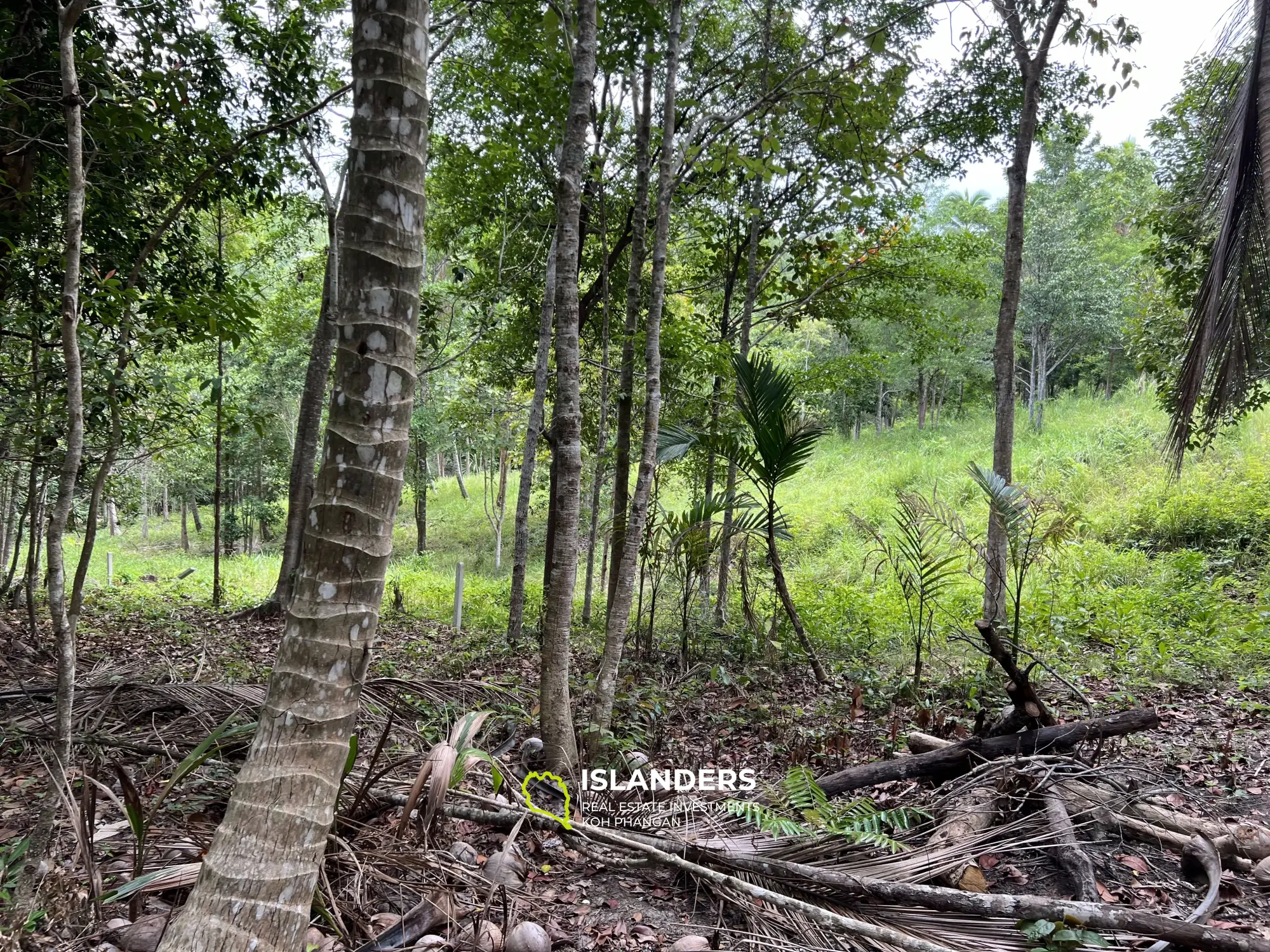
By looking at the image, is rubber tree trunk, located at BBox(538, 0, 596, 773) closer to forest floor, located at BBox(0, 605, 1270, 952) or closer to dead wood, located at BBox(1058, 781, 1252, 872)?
forest floor, located at BBox(0, 605, 1270, 952)

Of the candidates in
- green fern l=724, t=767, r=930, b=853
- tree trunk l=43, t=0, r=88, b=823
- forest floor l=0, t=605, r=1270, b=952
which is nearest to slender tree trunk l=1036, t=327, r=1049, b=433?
forest floor l=0, t=605, r=1270, b=952

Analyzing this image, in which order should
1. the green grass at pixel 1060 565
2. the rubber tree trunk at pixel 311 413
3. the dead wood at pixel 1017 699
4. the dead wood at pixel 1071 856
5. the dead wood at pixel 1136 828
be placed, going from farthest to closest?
the rubber tree trunk at pixel 311 413 → the green grass at pixel 1060 565 → the dead wood at pixel 1017 699 → the dead wood at pixel 1136 828 → the dead wood at pixel 1071 856

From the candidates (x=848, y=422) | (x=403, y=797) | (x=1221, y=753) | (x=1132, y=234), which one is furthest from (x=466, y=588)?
(x=1132, y=234)

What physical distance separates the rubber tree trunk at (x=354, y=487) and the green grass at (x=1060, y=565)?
4.11m

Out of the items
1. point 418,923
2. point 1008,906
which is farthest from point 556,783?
point 1008,906

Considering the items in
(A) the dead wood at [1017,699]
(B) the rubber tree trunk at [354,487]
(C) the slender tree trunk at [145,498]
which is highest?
(B) the rubber tree trunk at [354,487]

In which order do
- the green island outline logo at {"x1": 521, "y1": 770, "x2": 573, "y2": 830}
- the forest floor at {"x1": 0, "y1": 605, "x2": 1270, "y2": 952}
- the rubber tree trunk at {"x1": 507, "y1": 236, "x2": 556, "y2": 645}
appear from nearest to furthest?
the forest floor at {"x1": 0, "y1": 605, "x2": 1270, "y2": 952}
the green island outline logo at {"x1": 521, "y1": 770, "x2": 573, "y2": 830}
the rubber tree trunk at {"x1": 507, "y1": 236, "x2": 556, "y2": 645}

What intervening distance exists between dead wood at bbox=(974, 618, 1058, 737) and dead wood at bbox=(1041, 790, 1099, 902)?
1.51 ft

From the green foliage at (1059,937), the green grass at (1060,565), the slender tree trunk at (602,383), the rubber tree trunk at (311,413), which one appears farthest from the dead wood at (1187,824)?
the rubber tree trunk at (311,413)

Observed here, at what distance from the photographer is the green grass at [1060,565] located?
6.05 metres

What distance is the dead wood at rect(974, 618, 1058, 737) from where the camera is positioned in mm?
3188

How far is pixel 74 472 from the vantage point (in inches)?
90.9

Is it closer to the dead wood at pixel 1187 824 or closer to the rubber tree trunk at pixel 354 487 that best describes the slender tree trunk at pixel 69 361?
the rubber tree trunk at pixel 354 487

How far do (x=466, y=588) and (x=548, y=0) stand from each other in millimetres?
10277
